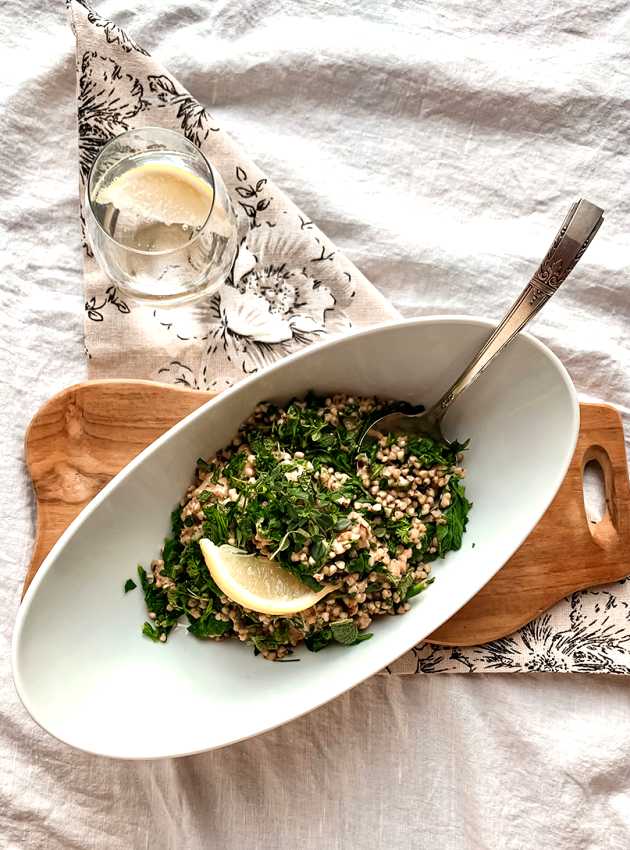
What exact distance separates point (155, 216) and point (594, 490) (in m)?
1.41

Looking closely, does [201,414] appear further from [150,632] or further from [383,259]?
[383,259]

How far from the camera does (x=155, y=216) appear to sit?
2027mm

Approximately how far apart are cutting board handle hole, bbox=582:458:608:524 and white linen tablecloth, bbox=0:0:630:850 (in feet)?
0.80

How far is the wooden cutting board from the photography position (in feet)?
6.61

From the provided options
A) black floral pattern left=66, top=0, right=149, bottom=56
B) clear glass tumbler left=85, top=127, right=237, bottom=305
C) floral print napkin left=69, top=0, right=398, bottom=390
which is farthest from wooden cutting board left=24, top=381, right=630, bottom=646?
black floral pattern left=66, top=0, right=149, bottom=56

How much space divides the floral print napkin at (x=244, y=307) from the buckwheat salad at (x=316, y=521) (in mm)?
294

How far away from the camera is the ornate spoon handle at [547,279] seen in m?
1.69

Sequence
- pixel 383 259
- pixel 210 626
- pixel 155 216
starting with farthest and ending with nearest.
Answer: pixel 383 259, pixel 155 216, pixel 210 626

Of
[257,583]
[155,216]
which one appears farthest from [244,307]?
[257,583]

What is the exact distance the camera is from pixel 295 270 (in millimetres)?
2203

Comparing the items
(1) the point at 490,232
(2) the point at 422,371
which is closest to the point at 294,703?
(2) the point at 422,371

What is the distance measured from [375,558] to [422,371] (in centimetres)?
47

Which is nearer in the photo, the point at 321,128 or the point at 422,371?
the point at 422,371

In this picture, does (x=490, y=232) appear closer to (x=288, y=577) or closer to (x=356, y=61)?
(x=356, y=61)
